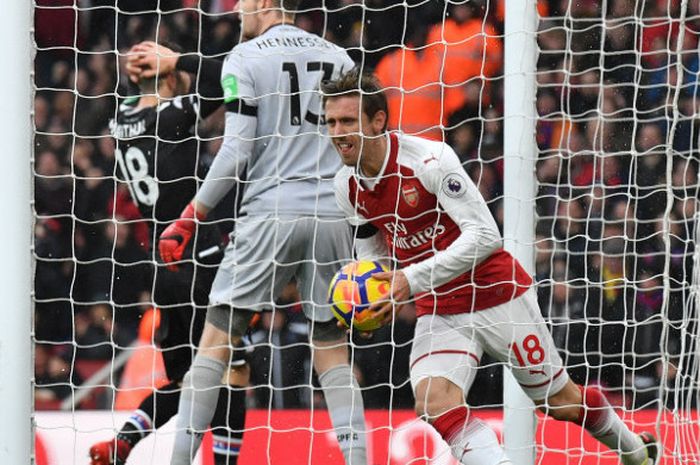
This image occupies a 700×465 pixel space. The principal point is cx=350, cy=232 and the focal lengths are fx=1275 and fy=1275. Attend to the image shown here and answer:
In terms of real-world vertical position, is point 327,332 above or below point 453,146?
below

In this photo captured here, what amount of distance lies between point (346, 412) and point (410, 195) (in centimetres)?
80

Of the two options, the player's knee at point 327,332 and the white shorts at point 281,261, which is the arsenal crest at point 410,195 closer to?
the white shorts at point 281,261

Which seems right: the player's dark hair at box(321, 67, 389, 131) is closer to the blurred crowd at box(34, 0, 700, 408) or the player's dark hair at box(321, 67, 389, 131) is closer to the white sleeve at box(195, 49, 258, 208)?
the white sleeve at box(195, 49, 258, 208)

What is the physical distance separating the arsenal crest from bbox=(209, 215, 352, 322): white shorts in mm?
518

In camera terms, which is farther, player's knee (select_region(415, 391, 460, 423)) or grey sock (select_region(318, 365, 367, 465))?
grey sock (select_region(318, 365, 367, 465))

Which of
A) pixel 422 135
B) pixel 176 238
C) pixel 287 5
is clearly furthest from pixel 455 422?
pixel 422 135

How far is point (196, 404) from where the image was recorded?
4.01 meters

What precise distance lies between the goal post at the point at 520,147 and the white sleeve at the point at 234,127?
90 cm

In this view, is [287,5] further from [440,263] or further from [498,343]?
[498,343]

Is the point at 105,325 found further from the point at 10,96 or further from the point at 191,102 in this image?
the point at 10,96

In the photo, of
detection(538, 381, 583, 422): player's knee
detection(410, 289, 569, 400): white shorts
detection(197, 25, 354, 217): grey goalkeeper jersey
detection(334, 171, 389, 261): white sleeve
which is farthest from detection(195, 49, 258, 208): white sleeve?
detection(538, 381, 583, 422): player's knee

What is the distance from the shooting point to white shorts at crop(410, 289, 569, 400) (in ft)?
11.6

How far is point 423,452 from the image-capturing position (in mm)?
4816

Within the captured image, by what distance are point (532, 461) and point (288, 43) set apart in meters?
1.54
